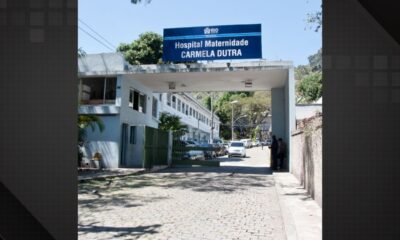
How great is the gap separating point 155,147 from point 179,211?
526 inches

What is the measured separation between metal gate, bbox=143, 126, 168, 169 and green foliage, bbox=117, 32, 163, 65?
18.1 metres

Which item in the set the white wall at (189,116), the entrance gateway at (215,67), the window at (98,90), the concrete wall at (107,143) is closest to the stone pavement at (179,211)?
the concrete wall at (107,143)

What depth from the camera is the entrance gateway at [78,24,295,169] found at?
17.8 metres

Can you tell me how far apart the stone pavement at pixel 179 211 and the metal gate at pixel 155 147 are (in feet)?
21.5

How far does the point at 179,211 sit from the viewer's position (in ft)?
27.9

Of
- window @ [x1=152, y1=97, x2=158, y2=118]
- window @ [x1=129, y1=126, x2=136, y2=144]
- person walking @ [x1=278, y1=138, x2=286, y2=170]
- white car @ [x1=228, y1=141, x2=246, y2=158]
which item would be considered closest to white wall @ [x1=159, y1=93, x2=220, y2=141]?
window @ [x1=152, y1=97, x2=158, y2=118]

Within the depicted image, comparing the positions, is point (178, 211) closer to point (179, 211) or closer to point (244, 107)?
point (179, 211)

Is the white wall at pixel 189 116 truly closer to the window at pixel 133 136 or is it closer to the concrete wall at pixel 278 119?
the window at pixel 133 136

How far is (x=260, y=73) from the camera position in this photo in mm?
19328

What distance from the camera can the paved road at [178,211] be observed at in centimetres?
Result: 642

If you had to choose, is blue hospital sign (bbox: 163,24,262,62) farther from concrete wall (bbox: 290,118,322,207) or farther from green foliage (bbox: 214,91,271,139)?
green foliage (bbox: 214,91,271,139)
